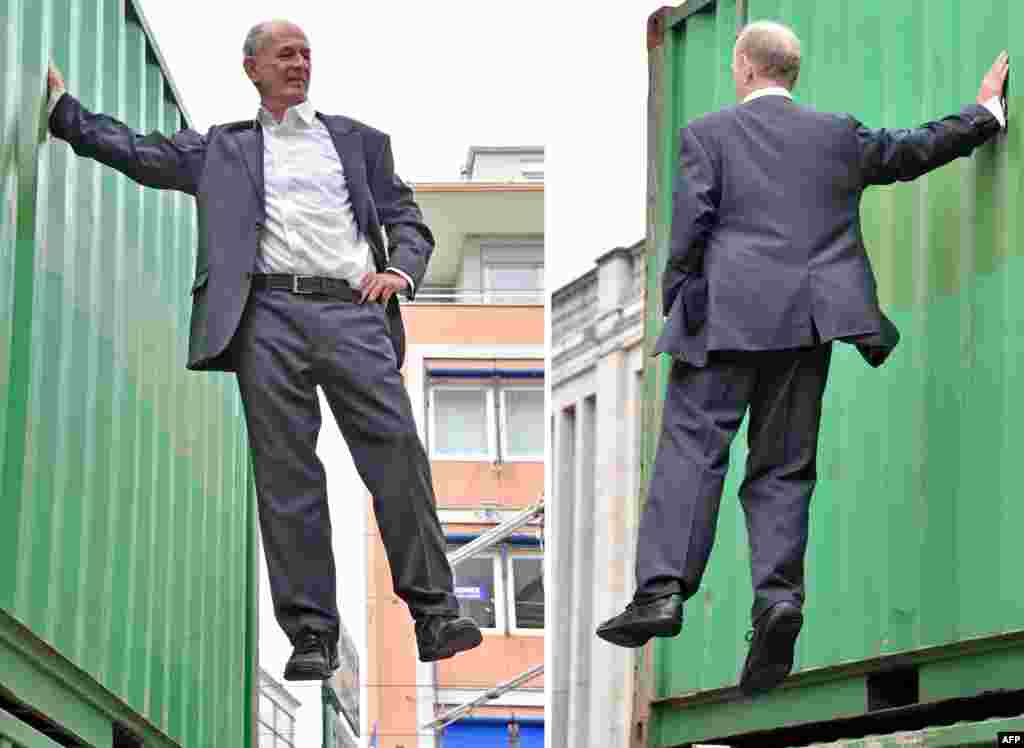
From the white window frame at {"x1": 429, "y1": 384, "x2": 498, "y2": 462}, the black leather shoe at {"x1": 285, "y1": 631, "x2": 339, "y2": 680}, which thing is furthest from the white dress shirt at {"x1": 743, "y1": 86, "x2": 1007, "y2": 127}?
the white window frame at {"x1": 429, "y1": 384, "x2": 498, "y2": 462}

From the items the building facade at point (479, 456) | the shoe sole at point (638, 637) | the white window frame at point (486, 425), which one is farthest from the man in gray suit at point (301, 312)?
the white window frame at point (486, 425)

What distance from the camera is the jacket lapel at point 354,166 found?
7473 millimetres

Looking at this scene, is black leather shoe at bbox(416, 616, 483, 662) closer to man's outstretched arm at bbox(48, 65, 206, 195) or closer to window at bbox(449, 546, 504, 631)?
man's outstretched arm at bbox(48, 65, 206, 195)

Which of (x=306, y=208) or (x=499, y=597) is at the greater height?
(x=306, y=208)

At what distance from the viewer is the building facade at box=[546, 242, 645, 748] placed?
57.5ft

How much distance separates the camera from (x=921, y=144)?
21.7 feet

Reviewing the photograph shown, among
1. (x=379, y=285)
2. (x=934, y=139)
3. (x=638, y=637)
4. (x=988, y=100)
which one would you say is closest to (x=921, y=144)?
(x=934, y=139)

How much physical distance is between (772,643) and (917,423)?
1.23 meters

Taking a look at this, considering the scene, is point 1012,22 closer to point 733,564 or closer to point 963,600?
point 963,600

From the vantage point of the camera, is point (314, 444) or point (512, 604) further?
point (512, 604)

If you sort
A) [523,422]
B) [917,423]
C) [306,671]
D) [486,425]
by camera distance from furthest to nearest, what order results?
[523,422] < [486,425] < [917,423] < [306,671]

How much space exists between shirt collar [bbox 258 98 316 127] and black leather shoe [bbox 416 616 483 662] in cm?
166

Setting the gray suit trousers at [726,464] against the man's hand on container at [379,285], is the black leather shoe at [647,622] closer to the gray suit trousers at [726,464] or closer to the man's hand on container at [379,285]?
the gray suit trousers at [726,464]

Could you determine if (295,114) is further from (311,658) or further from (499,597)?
(499,597)
